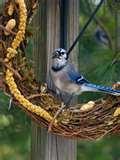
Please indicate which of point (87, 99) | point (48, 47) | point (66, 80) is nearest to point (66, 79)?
point (66, 80)

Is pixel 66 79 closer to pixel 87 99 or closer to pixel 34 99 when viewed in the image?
pixel 34 99

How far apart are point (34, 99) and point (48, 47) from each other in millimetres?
246

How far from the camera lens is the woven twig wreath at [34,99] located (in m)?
2.66

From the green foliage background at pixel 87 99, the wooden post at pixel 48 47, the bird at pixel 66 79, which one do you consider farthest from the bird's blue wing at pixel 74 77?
the green foliage background at pixel 87 99

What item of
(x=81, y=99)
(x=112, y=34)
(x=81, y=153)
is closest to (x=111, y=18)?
(x=112, y=34)

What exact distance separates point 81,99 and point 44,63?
17.9 inches

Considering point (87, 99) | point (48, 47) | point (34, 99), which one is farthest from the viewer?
point (87, 99)

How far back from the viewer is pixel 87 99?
10.8 feet

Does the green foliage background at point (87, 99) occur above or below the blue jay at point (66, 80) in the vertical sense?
above

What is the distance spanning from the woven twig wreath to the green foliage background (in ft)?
1.51

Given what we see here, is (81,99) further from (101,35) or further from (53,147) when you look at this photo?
(101,35)

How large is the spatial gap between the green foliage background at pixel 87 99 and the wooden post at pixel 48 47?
280 mm

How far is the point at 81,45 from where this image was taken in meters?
4.19

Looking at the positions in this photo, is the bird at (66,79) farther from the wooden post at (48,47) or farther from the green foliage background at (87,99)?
the green foliage background at (87,99)
